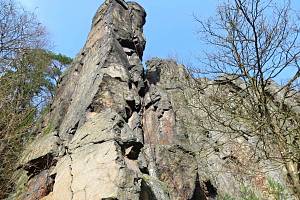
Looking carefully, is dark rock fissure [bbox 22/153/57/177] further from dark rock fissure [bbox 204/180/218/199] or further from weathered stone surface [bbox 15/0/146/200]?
dark rock fissure [bbox 204/180/218/199]

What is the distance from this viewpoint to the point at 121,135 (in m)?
7.55

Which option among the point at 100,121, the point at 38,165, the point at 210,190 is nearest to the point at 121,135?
the point at 100,121

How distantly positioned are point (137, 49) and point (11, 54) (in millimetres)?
5722

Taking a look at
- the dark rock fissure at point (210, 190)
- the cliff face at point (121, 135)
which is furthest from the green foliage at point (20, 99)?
the dark rock fissure at point (210, 190)

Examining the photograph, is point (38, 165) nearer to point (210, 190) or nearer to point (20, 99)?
point (20, 99)

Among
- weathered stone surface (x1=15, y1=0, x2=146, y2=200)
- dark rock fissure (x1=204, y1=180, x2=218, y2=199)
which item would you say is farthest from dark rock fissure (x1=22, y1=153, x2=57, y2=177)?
dark rock fissure (x1=204, y1=180, x2=218, y2=199)

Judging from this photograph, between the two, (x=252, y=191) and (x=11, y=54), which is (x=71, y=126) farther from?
(x=252, y=191)

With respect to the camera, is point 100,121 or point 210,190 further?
point 210,190

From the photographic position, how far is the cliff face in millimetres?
6820

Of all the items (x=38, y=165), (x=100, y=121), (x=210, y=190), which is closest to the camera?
(x=100, y=121)

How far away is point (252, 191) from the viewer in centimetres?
1195

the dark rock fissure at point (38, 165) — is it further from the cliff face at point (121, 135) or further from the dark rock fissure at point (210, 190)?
the dark rock fissure at point (210, 190)

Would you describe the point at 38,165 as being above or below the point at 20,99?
below

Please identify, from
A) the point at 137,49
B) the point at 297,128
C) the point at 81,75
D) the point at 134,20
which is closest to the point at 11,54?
the point at 81,75
